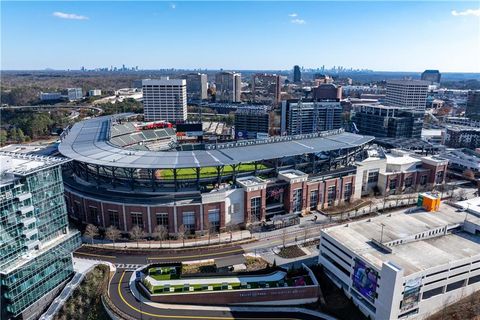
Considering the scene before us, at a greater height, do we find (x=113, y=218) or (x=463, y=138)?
(x=463, y=138)

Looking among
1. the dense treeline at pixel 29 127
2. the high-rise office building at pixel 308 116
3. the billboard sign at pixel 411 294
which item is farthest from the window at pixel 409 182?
the dense treeline at pixel 29 127

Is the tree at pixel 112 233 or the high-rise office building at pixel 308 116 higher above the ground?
the high-rise office building at pixel 308 116

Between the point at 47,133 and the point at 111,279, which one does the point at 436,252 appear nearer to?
the point at 111,279

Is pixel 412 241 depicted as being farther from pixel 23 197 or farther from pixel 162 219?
pixel 23 197

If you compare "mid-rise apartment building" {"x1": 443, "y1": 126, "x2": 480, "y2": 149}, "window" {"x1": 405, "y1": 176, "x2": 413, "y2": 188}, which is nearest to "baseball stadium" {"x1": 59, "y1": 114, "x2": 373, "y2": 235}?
"window" {"x1": 405, "y1": 176, "x2": 413, "y2": 188}

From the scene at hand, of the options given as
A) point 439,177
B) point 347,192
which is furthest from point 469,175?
point 347,192

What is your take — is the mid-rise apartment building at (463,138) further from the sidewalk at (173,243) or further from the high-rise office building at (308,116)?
the sidewalk at (173,243)
